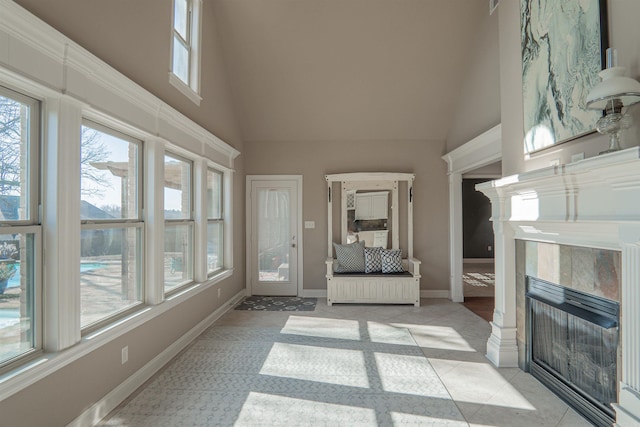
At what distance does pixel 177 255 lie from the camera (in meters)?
3.84

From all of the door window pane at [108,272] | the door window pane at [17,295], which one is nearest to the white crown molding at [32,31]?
the door window pane at [17,295]

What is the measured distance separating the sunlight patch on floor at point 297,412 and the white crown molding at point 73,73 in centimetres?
231

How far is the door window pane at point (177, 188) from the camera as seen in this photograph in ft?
11.9

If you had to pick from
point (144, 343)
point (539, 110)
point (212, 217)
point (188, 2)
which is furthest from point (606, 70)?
point (212, 217)

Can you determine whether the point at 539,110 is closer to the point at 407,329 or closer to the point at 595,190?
the point at 595,190

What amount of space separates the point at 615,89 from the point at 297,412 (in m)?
2.78

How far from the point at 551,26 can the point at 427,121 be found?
10.4 feet

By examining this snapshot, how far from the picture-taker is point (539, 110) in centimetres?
288

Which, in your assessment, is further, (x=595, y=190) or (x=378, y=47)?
(x=378, y=47)

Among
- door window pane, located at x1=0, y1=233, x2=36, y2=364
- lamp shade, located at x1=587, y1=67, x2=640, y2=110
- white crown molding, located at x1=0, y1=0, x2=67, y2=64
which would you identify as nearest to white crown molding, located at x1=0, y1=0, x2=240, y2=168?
white crown molding, located at x1=0, y1=0, x2=67, y2=64

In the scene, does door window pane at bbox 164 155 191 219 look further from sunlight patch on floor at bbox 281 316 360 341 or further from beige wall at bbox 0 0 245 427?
A: sunlight patch on floor at bbox 281 316 360 341

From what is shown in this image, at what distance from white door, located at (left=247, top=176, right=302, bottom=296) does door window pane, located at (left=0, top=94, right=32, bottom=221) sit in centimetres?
428

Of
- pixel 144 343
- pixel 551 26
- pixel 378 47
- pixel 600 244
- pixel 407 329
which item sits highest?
pixel 378 47

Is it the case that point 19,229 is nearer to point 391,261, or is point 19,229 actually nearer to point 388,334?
point 388,334
